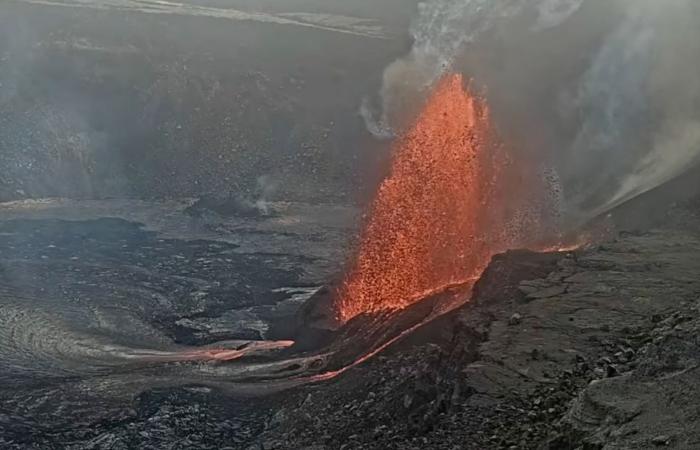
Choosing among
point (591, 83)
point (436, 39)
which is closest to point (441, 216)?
point (591, 83)

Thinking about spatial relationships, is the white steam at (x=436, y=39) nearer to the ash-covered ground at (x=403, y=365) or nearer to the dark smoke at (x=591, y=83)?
the dark smoke at (x=591, y=83)

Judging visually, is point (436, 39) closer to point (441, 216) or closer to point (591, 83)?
point (591, 83)

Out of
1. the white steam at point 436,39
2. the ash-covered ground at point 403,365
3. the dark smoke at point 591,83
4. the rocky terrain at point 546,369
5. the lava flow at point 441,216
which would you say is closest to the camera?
the rocky terrain at point 546,369

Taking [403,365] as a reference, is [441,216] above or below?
below

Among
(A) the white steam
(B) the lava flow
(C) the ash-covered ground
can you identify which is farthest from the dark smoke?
(C) the ash-covered ground

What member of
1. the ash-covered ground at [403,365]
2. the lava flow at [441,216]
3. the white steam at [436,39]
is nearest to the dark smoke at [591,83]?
the white steam at [436,39]

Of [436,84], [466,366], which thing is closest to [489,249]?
[466,366]

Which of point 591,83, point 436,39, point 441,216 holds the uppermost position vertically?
point 436,39

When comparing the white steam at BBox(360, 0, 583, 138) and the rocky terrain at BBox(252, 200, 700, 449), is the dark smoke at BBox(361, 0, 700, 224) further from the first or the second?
the rocky terrain at BBox(252, 200, 700, 449)

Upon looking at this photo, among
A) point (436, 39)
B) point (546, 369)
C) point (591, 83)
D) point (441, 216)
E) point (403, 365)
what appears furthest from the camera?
point (436, 39)
